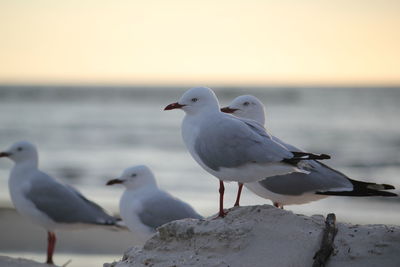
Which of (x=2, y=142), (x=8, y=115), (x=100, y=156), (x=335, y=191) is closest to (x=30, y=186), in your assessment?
(x=335, y=191)

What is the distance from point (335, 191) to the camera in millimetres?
6691

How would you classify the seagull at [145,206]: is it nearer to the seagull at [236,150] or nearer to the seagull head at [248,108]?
the seagull head at [248,108]

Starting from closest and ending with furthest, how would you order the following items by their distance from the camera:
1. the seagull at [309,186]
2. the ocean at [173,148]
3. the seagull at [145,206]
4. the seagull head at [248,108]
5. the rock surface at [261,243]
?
the rock surface at [261,243]
the seagull at [309,186]
the seagull head at [248,108]
the seagull at [145,206]
the ocean at [173,148]

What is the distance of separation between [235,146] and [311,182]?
119 centimetres

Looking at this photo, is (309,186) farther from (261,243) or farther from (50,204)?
(50,204)

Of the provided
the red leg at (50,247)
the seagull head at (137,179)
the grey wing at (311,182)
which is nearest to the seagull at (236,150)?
the grey wing at (311,182)

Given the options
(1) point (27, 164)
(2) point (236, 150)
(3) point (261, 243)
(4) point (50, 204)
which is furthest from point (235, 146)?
(1) point (27, 164)

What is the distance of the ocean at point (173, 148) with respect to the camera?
12.9 metres

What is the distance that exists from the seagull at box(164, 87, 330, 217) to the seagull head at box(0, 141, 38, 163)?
137 inches

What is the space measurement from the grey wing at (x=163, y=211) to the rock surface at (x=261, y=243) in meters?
1.98

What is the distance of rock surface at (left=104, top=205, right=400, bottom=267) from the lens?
16.3ft

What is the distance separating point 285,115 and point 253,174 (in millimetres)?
32900

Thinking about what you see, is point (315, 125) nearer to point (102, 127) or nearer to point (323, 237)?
point (102, 127)

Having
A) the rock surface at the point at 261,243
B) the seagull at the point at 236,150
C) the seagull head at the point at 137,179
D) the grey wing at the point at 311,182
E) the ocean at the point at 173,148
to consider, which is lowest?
the ocean at the point at 173,148
